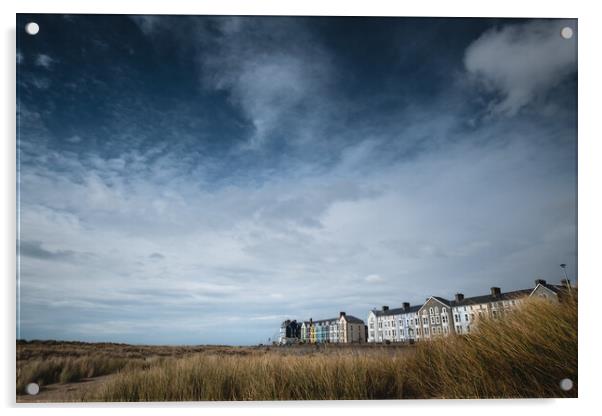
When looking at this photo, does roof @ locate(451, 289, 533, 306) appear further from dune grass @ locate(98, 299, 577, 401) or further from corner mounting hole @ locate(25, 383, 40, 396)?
corner mounting hole @ locate(25, 383, 40, 396)

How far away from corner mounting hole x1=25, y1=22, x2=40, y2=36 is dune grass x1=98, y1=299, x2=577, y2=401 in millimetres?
3110

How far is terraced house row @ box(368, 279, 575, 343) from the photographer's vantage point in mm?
3834

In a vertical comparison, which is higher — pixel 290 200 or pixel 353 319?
pixel 290 200

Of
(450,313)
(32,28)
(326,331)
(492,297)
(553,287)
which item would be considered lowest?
(326,331)

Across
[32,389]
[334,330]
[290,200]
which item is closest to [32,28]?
[290,200]

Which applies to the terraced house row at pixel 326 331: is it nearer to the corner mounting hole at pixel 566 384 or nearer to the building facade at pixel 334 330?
the building facade at pixel 334 330

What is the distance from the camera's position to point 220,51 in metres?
4.19

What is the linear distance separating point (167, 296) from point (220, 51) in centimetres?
233

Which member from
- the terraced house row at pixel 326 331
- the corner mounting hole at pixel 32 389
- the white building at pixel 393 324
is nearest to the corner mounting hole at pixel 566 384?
the white building at pixel 393 324

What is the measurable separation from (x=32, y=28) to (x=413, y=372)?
4.54 meters

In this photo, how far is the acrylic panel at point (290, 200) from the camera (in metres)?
3.81

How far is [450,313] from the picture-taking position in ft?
13.2

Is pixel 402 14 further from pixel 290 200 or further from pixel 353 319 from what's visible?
pixel 353 319

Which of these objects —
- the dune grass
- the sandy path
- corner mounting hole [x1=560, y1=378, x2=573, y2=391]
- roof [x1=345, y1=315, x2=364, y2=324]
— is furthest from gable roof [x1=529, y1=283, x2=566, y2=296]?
the sandy path
